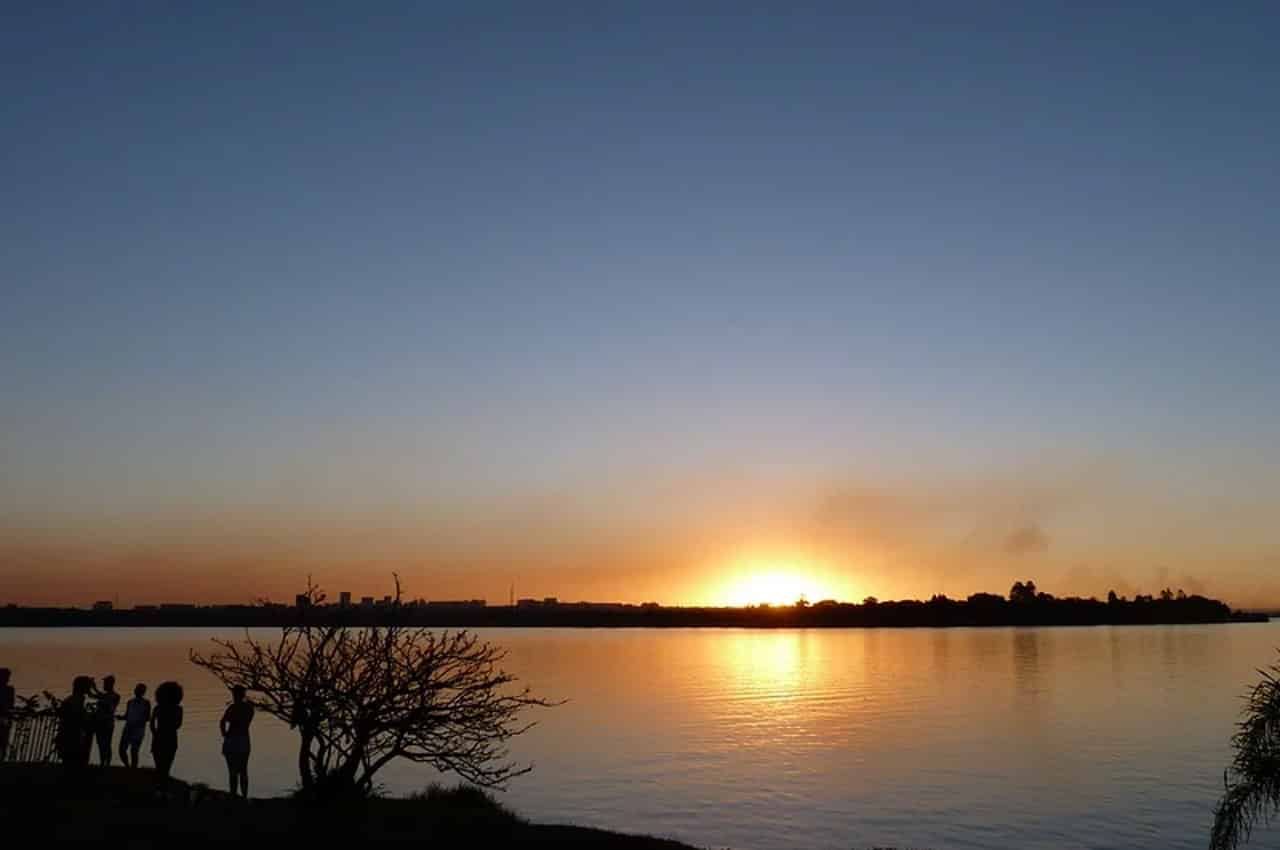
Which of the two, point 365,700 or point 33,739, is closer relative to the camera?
point 365,700

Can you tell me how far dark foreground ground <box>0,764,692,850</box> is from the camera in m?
19.1

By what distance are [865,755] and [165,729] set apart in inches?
1495

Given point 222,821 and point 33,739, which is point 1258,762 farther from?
A: point 33,739

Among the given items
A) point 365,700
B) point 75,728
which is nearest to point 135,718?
point 75,728

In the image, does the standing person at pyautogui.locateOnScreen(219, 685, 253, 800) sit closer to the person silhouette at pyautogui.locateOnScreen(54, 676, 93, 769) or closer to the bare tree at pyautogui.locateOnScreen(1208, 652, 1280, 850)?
the person silhouette at pyautogui.locateOnScreen(54, 676, 93, 769)

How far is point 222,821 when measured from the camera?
20422 mm

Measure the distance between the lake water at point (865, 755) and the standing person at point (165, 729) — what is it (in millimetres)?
16346

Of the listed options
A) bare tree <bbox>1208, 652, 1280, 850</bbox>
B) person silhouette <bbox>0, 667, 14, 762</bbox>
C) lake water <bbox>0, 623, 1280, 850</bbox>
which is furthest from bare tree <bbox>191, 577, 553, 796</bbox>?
lake water <bbox>0, 623, 1280, 850</bbox>

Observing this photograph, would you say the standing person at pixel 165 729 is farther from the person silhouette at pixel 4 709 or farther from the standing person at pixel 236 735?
the person silhouette at pixel 4 709

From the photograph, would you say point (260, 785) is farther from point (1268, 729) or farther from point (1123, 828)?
point (1268, 729)

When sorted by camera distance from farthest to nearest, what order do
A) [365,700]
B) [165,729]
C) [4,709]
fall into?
[4,709] < [165,729] < [365,700]

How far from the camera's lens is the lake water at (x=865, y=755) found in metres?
37.1

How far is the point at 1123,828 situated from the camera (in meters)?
36.5

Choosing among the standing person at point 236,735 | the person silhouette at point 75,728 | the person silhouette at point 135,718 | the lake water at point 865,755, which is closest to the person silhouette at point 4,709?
the person silhouette at point 75,728
